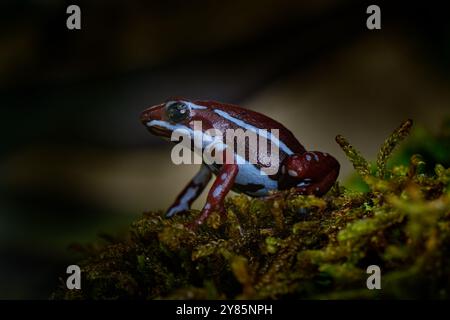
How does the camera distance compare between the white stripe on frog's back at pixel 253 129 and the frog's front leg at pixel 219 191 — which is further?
the white stripe on frog's back at pixel 253 129

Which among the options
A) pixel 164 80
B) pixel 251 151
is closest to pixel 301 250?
pixel 251 151

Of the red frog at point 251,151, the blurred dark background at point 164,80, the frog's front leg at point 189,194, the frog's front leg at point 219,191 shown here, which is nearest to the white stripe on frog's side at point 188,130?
the red frog at point 251,151

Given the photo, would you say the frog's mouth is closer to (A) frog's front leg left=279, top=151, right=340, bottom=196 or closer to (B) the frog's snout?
(B) the frog's snout

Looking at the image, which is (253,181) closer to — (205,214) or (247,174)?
(247,174)

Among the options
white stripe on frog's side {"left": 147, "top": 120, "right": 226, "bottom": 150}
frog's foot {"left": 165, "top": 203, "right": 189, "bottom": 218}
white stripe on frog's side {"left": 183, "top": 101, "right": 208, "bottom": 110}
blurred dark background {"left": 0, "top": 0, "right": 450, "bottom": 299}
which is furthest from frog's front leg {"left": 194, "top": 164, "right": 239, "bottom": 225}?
blurred dark background {"left": 0, "top": 0, "right": 450, "bottom": 299}

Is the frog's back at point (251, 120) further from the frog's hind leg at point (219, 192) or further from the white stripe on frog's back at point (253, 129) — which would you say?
the frog's hind leg at point (219, 192)
